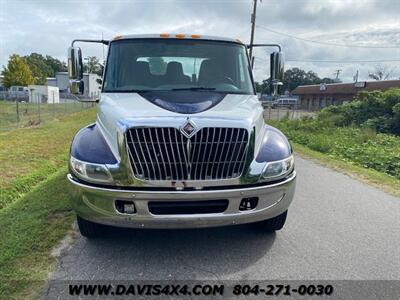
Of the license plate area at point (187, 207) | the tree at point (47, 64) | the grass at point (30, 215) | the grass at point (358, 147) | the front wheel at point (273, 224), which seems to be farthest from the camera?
the tree at point (47, 64)

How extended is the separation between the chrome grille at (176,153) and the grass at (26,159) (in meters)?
2.97

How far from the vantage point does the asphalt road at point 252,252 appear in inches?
126

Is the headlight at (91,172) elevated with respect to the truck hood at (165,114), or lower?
lower

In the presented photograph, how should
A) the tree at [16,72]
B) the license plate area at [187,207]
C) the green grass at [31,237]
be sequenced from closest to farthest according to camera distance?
the green grass at [31,237], the license plate area at [187,207], the tree at [16,72]

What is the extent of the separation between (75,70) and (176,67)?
4.94 feet

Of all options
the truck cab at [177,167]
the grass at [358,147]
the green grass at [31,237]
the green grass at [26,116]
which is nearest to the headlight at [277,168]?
the truck cab at [177,167]

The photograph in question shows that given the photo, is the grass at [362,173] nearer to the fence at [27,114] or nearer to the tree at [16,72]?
the fence at [27,114]

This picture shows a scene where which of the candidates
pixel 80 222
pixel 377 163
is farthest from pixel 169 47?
pixel 377 163

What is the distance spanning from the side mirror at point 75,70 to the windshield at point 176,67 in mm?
598

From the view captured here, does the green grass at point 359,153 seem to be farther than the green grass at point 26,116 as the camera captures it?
No

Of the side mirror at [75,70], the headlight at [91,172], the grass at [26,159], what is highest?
the side mirror at [75,70]

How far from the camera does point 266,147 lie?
11.5 feet

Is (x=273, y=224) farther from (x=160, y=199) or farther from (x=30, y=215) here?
(x=30, y=215)

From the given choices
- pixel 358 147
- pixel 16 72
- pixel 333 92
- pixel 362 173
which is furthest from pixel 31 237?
pixel 16 72
